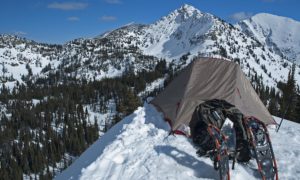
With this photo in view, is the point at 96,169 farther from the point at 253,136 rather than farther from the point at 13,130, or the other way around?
the point at 13,130

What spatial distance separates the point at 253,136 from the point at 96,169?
19.1 ft

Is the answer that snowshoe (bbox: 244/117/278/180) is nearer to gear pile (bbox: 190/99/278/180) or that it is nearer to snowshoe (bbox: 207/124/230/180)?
gear pile (bbox: 190/99/278/180)

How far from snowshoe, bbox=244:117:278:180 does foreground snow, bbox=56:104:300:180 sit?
1.92 ft

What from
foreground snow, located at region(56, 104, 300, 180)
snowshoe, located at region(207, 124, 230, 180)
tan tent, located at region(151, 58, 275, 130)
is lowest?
foreground snow, located at region(56, 104, 300, 180)

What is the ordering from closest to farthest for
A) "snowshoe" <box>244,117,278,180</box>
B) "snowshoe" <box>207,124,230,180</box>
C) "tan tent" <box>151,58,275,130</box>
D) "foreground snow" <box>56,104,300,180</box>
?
"snowshoe" <box>207,124,230,180</box>
"snowshoe" <box>244,117,278,180</box>
"foreground snow" <box>56,104,300,180</box>
"tan tent" <box>151,58,275,130</box>

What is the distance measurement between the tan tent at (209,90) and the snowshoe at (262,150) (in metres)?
5.10

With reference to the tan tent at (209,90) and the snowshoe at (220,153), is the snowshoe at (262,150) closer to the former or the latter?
the snowshoe at (220,153)

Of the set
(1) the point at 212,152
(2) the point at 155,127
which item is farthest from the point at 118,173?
(2) the point at 155,127

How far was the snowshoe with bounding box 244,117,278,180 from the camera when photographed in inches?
428

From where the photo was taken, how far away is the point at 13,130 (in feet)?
568

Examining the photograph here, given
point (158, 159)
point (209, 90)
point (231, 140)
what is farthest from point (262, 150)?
point (209, 90)

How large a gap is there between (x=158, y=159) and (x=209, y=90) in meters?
6.51

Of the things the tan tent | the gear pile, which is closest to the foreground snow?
the gear pile

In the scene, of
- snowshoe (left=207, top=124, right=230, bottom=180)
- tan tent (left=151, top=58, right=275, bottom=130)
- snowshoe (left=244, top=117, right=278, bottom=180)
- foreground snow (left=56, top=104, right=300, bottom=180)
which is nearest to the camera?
snowshoe (left=207, top=124, right=230, bottom=180)
